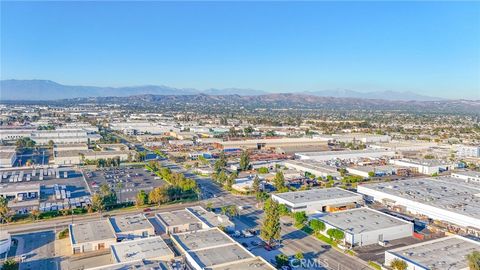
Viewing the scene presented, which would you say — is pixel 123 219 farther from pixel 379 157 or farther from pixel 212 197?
pixel 379 157

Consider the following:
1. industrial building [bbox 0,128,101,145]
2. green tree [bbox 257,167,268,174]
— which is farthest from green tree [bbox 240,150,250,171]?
industrial building [bbox 0,128,101,145]

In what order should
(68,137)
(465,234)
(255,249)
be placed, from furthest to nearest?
(68,137)
(465,234)
(255,249)

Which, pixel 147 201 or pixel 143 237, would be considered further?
pixel 147 201

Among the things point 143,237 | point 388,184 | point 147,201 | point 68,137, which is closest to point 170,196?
point 147,201

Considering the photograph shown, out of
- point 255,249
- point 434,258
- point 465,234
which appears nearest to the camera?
point 434,258

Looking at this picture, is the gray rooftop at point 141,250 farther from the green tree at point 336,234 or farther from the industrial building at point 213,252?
the green tree at point 336,234

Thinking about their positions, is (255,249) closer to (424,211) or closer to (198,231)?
(198,231)

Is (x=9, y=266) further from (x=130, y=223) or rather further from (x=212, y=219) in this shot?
(x=212, y=219)

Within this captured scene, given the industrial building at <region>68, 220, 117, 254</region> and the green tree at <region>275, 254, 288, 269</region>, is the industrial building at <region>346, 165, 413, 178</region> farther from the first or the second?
the industrial building at <region>68, 220, 117, 254</region>
